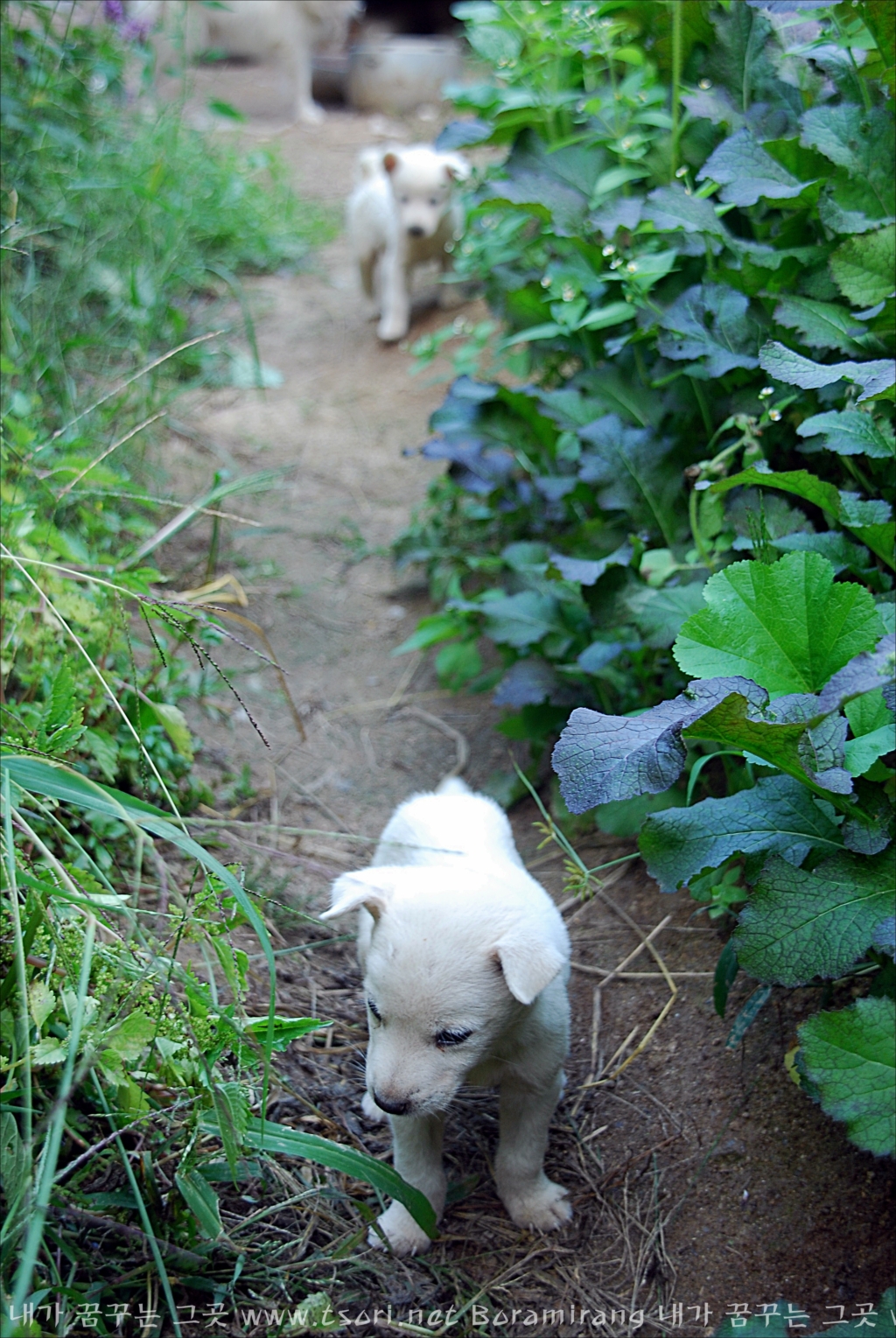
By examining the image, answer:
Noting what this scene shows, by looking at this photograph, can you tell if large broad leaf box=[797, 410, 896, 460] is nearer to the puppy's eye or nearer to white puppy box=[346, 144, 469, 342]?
the puppy's eye

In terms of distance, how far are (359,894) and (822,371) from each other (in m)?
1.24

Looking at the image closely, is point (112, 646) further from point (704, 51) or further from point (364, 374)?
point (364, 374)

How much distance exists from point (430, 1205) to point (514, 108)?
3.00 m

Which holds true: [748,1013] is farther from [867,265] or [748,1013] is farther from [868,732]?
[867,265]

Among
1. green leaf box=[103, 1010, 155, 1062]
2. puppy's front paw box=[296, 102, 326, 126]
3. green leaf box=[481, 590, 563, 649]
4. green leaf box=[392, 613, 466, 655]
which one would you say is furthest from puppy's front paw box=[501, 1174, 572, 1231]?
puppy's front paw box=[296, 102, 326, 126]

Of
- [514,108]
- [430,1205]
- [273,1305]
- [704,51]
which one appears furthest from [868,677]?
[514,108]

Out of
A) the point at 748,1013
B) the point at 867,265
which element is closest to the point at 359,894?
the point at 748,1013

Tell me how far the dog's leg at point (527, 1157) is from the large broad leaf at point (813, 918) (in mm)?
631

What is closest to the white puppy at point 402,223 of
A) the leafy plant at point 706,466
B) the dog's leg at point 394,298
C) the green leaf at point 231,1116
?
the dog's leg at point 394,298

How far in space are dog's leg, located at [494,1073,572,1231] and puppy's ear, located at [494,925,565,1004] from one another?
1.13ft

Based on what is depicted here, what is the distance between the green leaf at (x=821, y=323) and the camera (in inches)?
88.4

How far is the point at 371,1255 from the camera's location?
2010 mm

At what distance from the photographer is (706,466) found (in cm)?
231

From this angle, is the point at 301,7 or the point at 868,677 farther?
the point at 301,7
